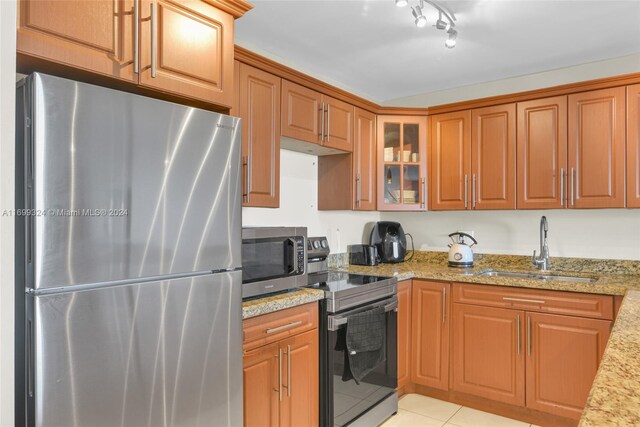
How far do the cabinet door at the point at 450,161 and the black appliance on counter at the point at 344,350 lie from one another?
38.0 inches

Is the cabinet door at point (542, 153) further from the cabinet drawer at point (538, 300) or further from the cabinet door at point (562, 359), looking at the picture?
the cabinet door at point (562, 359)

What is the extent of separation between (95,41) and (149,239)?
0.68 meters

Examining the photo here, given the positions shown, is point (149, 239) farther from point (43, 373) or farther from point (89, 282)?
point (43, 373)

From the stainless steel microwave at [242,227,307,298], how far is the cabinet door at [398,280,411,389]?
0.97m

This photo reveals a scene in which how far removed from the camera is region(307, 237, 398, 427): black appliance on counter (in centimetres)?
218

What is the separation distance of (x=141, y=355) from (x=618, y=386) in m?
1.30

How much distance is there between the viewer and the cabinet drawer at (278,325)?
5.94ft

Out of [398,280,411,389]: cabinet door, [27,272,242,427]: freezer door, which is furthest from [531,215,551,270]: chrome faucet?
[27,272,242,427]: freezer door

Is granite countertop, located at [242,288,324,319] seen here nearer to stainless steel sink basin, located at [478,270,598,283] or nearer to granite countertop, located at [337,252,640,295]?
granite countertop, located at [337,252,640,295]

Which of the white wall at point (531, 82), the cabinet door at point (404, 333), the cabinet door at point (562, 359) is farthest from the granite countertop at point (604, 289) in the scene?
the white wall at point (531, 82)

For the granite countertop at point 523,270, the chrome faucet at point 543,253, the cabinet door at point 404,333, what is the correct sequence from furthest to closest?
the chrome faucet at point 543,253, the cabinet door at point 404,333, the granite countertop at point 523,270

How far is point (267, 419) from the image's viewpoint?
189 cm

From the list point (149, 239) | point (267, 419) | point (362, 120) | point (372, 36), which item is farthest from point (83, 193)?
point (362, 120)
